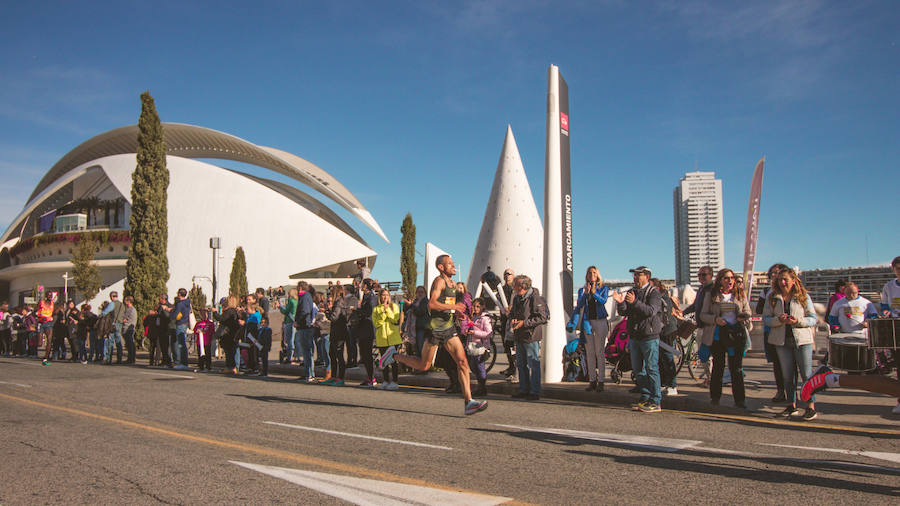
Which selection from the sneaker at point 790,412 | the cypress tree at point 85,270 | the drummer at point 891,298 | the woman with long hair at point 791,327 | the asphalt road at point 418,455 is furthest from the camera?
the cypress tree at point 85,270

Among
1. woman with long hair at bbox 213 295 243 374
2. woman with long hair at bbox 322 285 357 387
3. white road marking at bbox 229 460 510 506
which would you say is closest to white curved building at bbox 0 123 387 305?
woman with long hair at bbox 213 295 243 374

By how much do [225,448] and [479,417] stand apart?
10.1ft

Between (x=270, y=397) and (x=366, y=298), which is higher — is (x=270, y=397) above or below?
below

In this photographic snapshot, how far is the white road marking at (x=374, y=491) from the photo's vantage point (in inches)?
157

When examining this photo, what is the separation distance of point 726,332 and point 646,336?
949 millimetres

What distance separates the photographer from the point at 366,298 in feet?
37.6

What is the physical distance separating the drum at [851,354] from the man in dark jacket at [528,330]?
3.85 meters

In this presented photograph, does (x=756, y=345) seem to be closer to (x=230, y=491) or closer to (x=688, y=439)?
(x=688, y=439)

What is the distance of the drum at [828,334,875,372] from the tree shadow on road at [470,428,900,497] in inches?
60.5

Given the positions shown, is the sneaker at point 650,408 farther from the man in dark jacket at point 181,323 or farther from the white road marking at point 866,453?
the man in dark jacket at point 181,323

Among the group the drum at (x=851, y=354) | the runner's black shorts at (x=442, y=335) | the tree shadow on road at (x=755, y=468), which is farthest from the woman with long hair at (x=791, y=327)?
the runner's black shorts at (x=442, y=335)

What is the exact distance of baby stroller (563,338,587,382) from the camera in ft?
36.0

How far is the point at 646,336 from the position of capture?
26.6ft

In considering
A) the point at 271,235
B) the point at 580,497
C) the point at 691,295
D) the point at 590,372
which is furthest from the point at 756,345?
the point at 271,235
